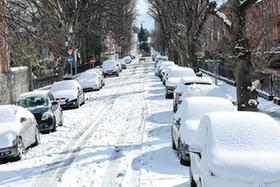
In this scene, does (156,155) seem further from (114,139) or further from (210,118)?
(210,118)

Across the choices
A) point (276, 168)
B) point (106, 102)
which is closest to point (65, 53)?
point (106, 102)

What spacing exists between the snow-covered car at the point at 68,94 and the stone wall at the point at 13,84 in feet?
12.5

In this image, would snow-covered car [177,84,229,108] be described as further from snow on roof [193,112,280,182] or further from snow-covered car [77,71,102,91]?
snow-covered car [77,71,102,91]

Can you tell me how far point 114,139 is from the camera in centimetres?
1691

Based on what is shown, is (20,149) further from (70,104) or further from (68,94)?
(68,94)

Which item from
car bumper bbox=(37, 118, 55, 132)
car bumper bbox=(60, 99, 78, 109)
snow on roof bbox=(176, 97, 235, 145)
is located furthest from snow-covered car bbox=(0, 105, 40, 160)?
car bumper bbox=(60, 99, 78, 109)

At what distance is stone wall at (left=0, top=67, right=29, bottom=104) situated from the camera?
31.6m

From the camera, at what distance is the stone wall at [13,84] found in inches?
1244

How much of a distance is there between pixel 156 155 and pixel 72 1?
34.3 m

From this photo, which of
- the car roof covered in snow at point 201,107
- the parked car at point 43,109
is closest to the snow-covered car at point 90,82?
the parked car at point 43,109

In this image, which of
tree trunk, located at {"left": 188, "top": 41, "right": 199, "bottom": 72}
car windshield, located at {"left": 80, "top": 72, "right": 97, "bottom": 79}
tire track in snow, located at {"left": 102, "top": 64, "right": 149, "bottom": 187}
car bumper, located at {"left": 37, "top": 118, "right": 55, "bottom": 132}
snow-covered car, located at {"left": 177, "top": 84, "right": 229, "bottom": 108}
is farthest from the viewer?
car windshield, located at {"left": 80, "top": 72, "right": 97, "bottom": 79}

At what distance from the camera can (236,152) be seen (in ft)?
26.2

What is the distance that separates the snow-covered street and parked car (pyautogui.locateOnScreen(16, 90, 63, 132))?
1.41 ft

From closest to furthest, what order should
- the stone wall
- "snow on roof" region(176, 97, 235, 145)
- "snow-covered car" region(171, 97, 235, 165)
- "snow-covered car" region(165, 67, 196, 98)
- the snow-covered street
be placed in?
the snow-covered street < "snow-covered car" region(171, 97, 235, 165) < "snow on roof" region(176, 97, 235, 145) < "snow-covered car" region(165, 67, 196, 98) < the stone wall
